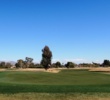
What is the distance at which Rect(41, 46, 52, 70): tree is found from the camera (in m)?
156

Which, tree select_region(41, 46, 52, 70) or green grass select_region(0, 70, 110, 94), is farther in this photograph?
tree select_region(41, 46, 52, 70)

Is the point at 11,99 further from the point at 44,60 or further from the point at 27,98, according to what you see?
the point at 44,60

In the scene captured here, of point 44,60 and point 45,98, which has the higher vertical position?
point 44,60

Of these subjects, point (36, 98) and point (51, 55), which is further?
point (51, 55)

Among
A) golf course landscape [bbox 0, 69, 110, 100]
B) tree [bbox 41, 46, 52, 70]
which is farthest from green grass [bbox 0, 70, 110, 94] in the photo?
tree [bbox 41, 46, 52, 70]

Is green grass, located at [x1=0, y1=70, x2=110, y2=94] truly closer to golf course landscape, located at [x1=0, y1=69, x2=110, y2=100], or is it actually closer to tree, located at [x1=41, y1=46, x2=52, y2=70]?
golf course landscape, located at [x1=0, y1=69, x2=110, y2=100]

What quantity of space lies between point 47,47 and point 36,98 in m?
129

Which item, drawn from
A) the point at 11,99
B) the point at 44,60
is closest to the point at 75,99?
the point at 11,99

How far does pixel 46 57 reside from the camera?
516ft

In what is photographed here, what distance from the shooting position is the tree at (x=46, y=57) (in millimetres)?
156000

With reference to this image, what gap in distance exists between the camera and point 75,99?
28.3m

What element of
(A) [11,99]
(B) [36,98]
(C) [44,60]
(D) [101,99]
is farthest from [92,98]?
(C) [44,60]

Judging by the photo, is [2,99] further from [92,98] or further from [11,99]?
[92,98]

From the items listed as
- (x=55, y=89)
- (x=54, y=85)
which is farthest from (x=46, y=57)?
(x=55, y=89)
